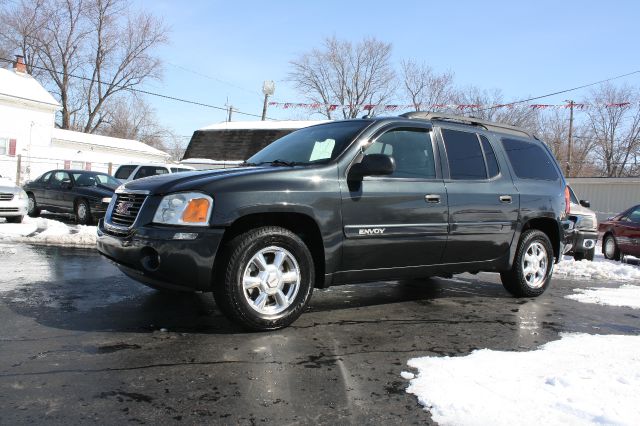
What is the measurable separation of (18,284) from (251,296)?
112 inches

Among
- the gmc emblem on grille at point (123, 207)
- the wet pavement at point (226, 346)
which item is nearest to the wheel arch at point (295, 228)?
the wet pavement at point (226, 346)

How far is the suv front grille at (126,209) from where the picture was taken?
4.16 metres

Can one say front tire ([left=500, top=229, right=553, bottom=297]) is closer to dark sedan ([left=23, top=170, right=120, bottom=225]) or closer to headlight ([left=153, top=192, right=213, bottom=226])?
headlight ([left=153, top=192, right=213, bottom=226])

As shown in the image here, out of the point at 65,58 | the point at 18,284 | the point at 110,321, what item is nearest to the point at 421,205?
the point at 110,321

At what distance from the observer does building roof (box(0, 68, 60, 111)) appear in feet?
109

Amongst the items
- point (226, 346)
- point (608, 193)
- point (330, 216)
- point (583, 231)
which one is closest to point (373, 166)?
point (330, 216)

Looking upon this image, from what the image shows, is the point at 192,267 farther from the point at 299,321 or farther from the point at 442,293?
the point at 442,293

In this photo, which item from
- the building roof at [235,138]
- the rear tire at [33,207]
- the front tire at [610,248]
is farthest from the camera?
the building roof at [235,138]

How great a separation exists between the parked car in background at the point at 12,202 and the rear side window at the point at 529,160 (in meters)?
10.9

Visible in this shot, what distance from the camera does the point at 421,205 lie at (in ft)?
15.8

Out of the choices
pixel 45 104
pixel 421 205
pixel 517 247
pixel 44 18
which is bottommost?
pixel 517 247

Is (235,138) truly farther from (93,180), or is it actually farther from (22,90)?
(93,180)

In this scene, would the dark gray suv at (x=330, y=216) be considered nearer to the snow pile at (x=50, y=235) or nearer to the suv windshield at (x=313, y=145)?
the suv windshield at (x=313, y=145)

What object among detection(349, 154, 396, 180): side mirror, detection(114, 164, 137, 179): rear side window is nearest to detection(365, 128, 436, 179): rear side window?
detection(349, 154, 396, 180): side mirror
